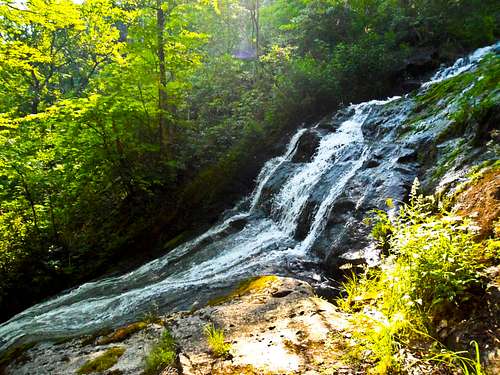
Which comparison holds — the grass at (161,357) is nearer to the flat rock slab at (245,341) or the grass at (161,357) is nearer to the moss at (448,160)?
the flat rock slab at (245,341)

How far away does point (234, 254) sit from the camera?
7441 millimetres

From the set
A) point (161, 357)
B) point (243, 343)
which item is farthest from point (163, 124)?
point (243, 343)

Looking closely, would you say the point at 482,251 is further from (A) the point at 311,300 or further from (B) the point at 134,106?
(B) the point at 134,106

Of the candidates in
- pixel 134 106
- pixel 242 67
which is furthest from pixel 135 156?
pixel 242 67

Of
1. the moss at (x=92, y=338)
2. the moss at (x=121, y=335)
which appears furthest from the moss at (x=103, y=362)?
the moss at (x=92, y=338)

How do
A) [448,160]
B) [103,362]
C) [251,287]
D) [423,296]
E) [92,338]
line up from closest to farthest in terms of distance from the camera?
[423,296]
[103,362]
[92,338]
[251,287]
[448,160]

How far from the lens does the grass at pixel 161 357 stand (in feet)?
9.59

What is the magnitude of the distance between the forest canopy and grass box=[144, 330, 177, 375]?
6.31 meters

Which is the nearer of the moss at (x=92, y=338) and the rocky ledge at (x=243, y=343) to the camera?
Answer: the rocky ledge at (x=243, y=343)

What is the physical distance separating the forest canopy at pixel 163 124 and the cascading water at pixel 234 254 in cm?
169

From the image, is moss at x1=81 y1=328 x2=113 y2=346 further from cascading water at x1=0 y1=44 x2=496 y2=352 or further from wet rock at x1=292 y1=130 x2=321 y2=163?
wet rock at x1=292 y1=130 x2=321 y2=163

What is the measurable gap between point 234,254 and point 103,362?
13.8ft

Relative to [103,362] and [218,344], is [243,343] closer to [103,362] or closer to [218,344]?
[218,344]

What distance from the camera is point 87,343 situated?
4223 mm
